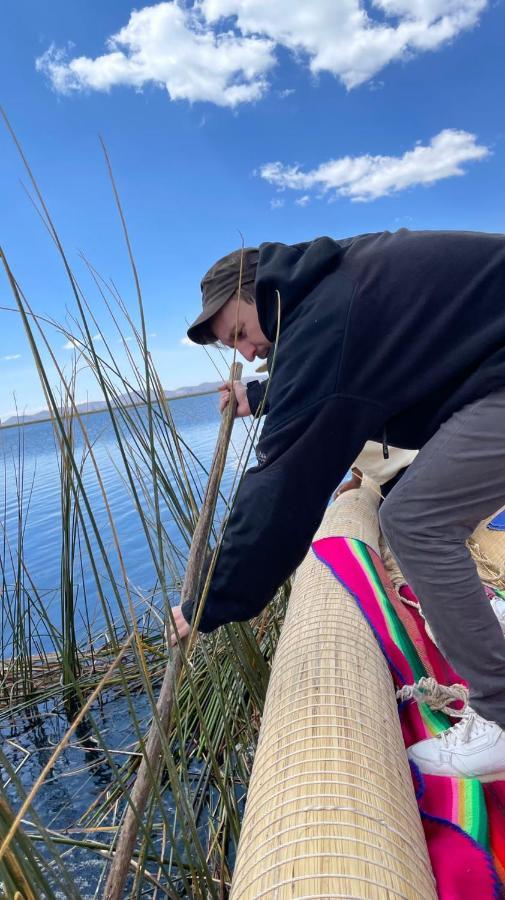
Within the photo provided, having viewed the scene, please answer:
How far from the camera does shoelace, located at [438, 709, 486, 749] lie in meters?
1.12

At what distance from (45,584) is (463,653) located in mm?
4305

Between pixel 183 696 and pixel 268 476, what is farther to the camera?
pixel 183 696

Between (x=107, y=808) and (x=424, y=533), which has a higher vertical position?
(x=424, y=533)

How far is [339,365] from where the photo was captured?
1.04m

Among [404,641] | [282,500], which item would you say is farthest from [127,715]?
[282,500]

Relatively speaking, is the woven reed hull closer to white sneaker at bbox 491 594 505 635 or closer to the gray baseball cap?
white sneaker at bbox 491 594 505 635

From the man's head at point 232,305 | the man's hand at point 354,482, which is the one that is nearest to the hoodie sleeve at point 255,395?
the man's head at point 232,305

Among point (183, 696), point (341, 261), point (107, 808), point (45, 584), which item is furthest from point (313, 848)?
point (45, 584)

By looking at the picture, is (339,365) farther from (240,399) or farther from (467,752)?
(467,752)

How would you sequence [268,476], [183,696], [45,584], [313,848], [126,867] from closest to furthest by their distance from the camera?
[313,848]
[126,867]
[268,476]
[183,696]
[45,584]

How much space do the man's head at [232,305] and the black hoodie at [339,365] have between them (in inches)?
3.5

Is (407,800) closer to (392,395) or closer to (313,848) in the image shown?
(313,848)

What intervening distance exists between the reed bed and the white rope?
0.41 metres

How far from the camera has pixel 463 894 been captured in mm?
817
